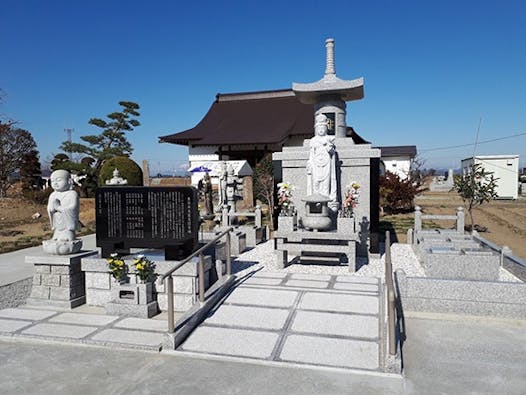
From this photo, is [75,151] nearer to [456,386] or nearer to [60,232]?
[60,232]

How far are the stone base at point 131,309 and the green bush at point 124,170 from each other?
49.5 feet

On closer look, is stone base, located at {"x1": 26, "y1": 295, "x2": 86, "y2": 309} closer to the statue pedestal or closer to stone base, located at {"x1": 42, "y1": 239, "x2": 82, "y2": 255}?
the statue pedestal

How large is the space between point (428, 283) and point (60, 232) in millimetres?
5817

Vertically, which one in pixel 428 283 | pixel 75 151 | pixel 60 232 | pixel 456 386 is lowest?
pixel 456 386

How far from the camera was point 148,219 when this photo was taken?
626 cm

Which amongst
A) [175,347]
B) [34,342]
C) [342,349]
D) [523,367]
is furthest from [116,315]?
[523,367]

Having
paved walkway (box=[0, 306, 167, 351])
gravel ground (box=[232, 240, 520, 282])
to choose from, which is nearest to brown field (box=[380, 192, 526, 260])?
gravel ground (box=[232, 240, 520, 282])

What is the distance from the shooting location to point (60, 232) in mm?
6270

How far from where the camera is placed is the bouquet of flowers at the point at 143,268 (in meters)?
5.55

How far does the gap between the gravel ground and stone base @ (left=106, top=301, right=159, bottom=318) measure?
6.83 feet

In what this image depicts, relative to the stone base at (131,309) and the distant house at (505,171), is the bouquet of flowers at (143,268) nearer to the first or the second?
the stone base at (131,309)

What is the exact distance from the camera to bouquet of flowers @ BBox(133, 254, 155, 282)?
555 centimetres

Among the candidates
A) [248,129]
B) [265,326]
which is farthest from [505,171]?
[265,326]

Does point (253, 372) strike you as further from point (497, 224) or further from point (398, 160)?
point (398, 160)
